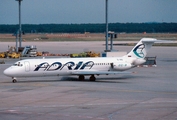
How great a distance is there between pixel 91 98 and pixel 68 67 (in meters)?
13.0

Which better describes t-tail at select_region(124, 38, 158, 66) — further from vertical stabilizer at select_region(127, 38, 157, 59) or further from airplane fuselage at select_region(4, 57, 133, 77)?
airplane fuselage at select_region(4, 57, 133, 77)

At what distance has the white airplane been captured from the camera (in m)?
50.7

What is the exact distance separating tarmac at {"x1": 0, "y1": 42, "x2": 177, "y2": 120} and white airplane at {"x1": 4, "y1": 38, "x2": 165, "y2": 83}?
→ 3.28 ft

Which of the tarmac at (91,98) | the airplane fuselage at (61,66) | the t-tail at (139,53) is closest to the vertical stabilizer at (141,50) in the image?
the t-tail at (139,53)

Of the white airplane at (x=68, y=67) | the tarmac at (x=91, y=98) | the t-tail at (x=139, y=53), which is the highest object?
the t-tail at (x=139, y=53)

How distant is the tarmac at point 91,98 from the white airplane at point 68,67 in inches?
39.4

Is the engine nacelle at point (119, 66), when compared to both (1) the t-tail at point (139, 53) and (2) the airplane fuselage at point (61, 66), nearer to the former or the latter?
(2) the airplane fuselage at point (61, 66)

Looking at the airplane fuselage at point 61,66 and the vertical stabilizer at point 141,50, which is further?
the vertical stabilizer at point 141,50

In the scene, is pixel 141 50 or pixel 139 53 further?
pixel 141 50

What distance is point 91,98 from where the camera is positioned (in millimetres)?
38875

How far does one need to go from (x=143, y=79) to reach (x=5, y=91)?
16755 mm

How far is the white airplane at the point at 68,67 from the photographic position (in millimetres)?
50653

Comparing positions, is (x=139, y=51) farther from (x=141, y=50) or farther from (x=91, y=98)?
(x=91, y=98)

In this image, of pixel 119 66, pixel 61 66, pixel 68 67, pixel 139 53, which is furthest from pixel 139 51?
pixel 61 66
